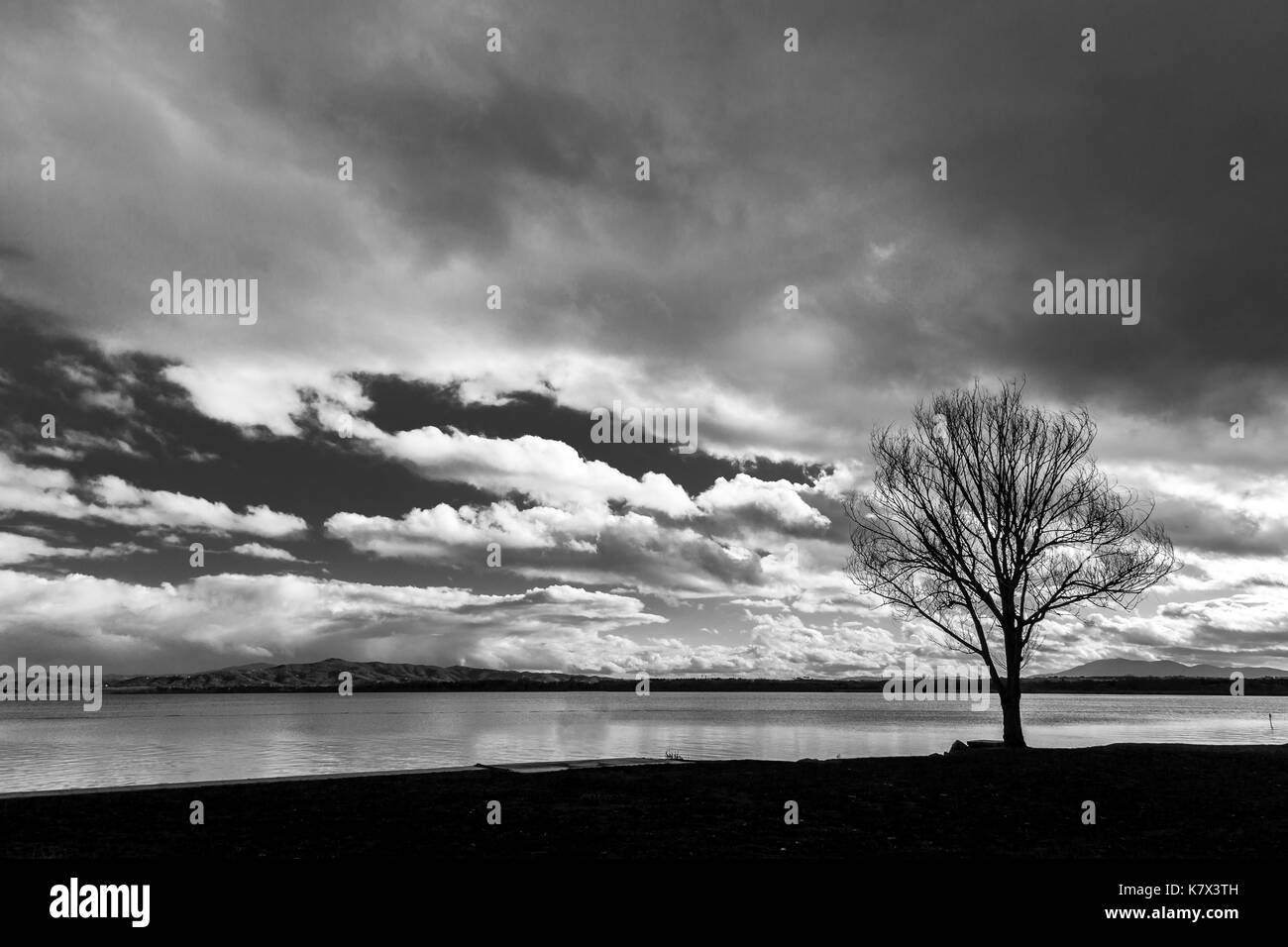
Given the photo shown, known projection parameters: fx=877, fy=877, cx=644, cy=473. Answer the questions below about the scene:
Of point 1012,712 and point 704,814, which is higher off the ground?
point 704,814

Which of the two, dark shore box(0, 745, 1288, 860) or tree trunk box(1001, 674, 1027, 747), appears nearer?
dark shore box(0, 745, 1288, 860)

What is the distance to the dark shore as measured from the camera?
13891 millimetres

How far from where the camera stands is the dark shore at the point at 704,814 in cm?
1389

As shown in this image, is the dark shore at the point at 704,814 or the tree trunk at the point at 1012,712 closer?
the dark shore at the point at 704,814

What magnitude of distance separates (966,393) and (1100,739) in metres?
41.1

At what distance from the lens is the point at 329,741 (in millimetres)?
67500

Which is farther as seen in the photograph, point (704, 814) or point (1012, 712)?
point (1012, 712)

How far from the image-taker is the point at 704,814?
17328 millimetres
